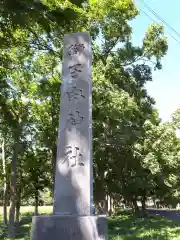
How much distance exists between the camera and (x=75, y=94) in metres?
4.70

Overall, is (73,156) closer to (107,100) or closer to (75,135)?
(75,135)

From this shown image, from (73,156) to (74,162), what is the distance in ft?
0.29

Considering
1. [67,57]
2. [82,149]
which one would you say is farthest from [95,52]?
[82,149]

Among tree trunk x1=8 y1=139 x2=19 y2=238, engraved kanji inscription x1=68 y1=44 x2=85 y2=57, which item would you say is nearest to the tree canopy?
tree trunk x1=8 y1=139 x2=19 y2=238

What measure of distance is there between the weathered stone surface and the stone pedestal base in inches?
9.4

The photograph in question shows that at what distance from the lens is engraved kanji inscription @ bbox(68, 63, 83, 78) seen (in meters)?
4.88

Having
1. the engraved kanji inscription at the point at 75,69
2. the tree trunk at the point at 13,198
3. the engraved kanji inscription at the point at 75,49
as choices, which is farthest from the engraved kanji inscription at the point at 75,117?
the tree trunk at the point at 13,198

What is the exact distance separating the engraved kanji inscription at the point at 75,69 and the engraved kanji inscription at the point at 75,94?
0.84 ft

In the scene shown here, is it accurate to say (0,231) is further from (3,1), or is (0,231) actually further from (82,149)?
(3,1)

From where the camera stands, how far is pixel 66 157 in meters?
4.29

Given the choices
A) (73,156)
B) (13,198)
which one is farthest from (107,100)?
(73,156)

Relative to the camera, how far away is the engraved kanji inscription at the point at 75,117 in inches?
176

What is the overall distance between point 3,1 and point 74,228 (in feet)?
8.82

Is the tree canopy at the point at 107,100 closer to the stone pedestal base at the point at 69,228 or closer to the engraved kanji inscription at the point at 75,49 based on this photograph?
the engraved kanji inscription at the point at 75,49
